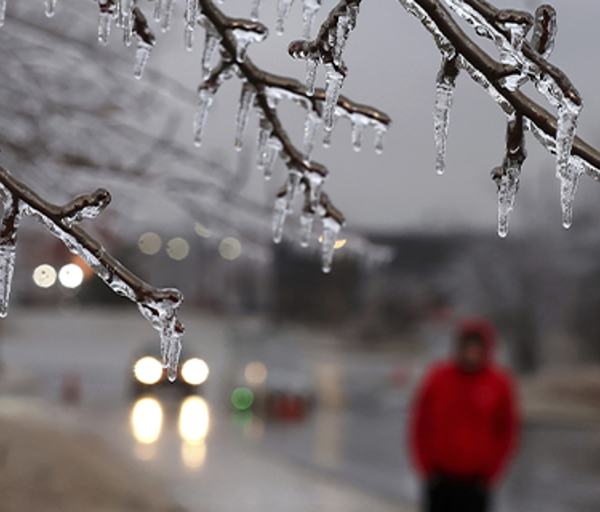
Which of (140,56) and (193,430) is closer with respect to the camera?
(140,56)

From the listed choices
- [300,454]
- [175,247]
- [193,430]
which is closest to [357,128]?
[175,247]

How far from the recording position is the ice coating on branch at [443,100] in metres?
1.21

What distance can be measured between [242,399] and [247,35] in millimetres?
16421

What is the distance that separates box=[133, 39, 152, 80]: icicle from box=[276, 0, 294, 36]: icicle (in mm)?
373

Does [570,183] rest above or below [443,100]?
below

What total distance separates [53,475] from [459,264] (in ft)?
81.9

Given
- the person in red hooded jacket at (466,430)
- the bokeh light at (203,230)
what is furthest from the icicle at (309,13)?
the person in red hooded jacket at (466,430)

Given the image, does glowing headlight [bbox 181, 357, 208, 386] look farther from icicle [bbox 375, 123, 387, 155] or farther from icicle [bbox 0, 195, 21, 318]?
icicle [bbox 0, 195, 21, 318]

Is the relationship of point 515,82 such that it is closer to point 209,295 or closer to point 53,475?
point 53,475

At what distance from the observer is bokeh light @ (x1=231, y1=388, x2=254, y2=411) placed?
17.2 m

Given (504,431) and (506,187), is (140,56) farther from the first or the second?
(504,431)

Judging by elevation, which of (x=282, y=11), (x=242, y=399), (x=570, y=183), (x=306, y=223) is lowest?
(x=242, y=399)

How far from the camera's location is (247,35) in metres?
1.57

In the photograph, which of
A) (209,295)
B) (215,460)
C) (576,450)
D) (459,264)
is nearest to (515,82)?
(215,460)
